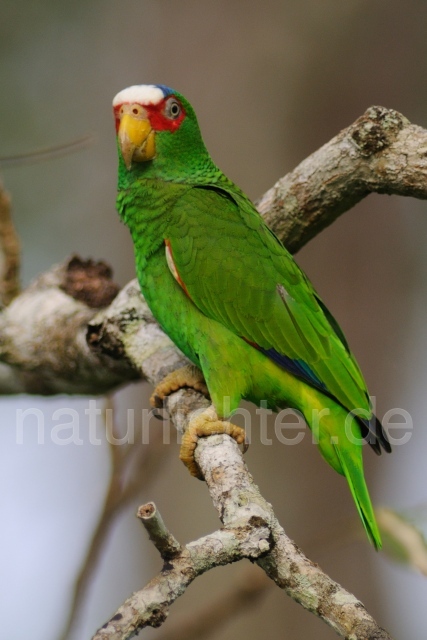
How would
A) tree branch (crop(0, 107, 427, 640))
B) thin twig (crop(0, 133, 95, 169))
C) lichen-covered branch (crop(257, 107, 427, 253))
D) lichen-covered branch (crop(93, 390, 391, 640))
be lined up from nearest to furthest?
lichen-covered branch (crop(93, 390, 391, 640))
tree branch (crop(0, 107, 427, 640))
lichen-covered branch (crop(257, 107, 427, 253))
thin twig (crop(0, 133, 95, 169))

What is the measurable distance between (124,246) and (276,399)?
3269mm

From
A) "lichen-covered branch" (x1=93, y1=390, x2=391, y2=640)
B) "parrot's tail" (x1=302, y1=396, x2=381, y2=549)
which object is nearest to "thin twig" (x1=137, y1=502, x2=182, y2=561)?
"lichen-covered branch" (x1=93, y1=390, x2=391, y2=640)

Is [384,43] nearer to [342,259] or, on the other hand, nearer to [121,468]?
[342,259]

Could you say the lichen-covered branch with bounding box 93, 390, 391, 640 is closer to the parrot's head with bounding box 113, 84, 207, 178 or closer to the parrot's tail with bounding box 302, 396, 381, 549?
the parrot's tail with bounding box 302, 396, 381, 549

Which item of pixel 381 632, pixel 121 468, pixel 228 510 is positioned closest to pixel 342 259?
pixel 121 468

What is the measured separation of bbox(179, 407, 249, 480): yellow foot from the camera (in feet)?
7.82

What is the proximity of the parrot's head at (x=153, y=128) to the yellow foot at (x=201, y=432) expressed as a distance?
3.79 feet

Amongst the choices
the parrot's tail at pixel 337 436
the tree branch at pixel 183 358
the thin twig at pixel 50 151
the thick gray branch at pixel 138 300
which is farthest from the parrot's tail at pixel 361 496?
the thin twig at pixel 50 151

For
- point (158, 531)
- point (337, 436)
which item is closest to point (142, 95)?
point (337, 436)

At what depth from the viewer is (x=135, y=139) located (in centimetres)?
290

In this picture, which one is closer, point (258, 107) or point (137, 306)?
point (137, 306)

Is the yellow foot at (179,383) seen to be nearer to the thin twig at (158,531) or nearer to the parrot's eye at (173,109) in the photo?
the parrot's eye at (173,109)

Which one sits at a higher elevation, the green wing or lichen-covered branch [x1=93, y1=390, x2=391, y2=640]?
the green wing

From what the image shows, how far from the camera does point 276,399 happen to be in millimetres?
2775
